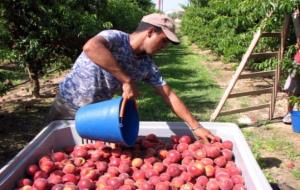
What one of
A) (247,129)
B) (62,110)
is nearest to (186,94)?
(247,129)

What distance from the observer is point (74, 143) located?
117 inches

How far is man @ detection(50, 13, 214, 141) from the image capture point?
2.69 meters

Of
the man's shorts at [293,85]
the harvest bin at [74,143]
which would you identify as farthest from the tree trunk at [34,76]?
the harvest bin at [74,143]

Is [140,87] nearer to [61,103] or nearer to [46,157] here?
[61,103]

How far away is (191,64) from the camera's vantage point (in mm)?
15289

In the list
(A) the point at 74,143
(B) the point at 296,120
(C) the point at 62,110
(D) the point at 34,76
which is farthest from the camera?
(D) the point at 34,76

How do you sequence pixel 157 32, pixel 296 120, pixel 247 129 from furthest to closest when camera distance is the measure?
pixel 247 129
pixel 296 120
pixel 157 32

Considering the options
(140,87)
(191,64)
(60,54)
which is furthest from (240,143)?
(191,64)

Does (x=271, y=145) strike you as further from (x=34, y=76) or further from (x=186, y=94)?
(x=34, y=76)

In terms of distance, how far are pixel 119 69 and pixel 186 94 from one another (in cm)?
658

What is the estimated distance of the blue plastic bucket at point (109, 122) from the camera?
248 cm

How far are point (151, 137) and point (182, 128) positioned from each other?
0.25 meters

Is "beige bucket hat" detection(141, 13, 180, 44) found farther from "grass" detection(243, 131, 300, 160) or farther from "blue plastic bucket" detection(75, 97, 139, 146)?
"grass" detection(243, 131, 300, 160)

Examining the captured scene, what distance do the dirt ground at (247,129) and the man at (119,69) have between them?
128 cm
